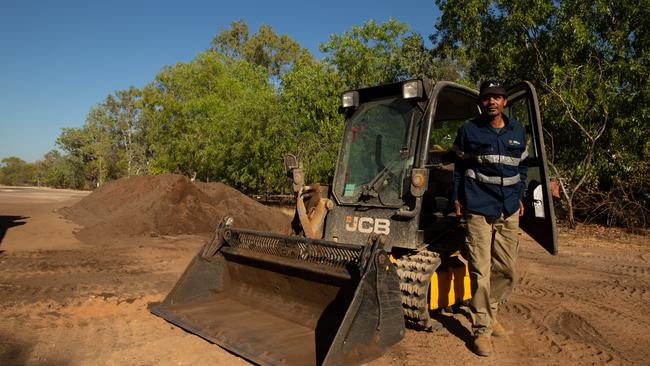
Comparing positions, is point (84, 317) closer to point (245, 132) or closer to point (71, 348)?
point (71, 348)

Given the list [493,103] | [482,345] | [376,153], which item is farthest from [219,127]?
[482,345]

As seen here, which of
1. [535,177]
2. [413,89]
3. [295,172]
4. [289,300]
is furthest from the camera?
[295,172]

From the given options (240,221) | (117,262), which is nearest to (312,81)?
(240,221)

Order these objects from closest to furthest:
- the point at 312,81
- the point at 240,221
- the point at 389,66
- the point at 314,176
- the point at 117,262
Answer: the point at 117,262 → the point at 240,221 → the point at 314,176 → the point at 312,81 → the point at 389,66

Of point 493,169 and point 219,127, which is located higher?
point 219,127

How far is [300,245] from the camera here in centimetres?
396

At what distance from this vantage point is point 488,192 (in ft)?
12.8

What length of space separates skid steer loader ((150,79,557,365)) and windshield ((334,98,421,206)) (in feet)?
0.04

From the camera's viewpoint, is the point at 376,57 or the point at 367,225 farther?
the point at 376,57

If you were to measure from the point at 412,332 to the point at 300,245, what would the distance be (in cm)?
131

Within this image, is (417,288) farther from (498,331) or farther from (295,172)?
A: (295,172)

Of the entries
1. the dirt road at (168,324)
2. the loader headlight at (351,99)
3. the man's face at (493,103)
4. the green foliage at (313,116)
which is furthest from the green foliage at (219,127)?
the man's face at (493,103)

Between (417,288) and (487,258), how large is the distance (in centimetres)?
71

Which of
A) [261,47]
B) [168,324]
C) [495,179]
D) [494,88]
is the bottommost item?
[168,324]
